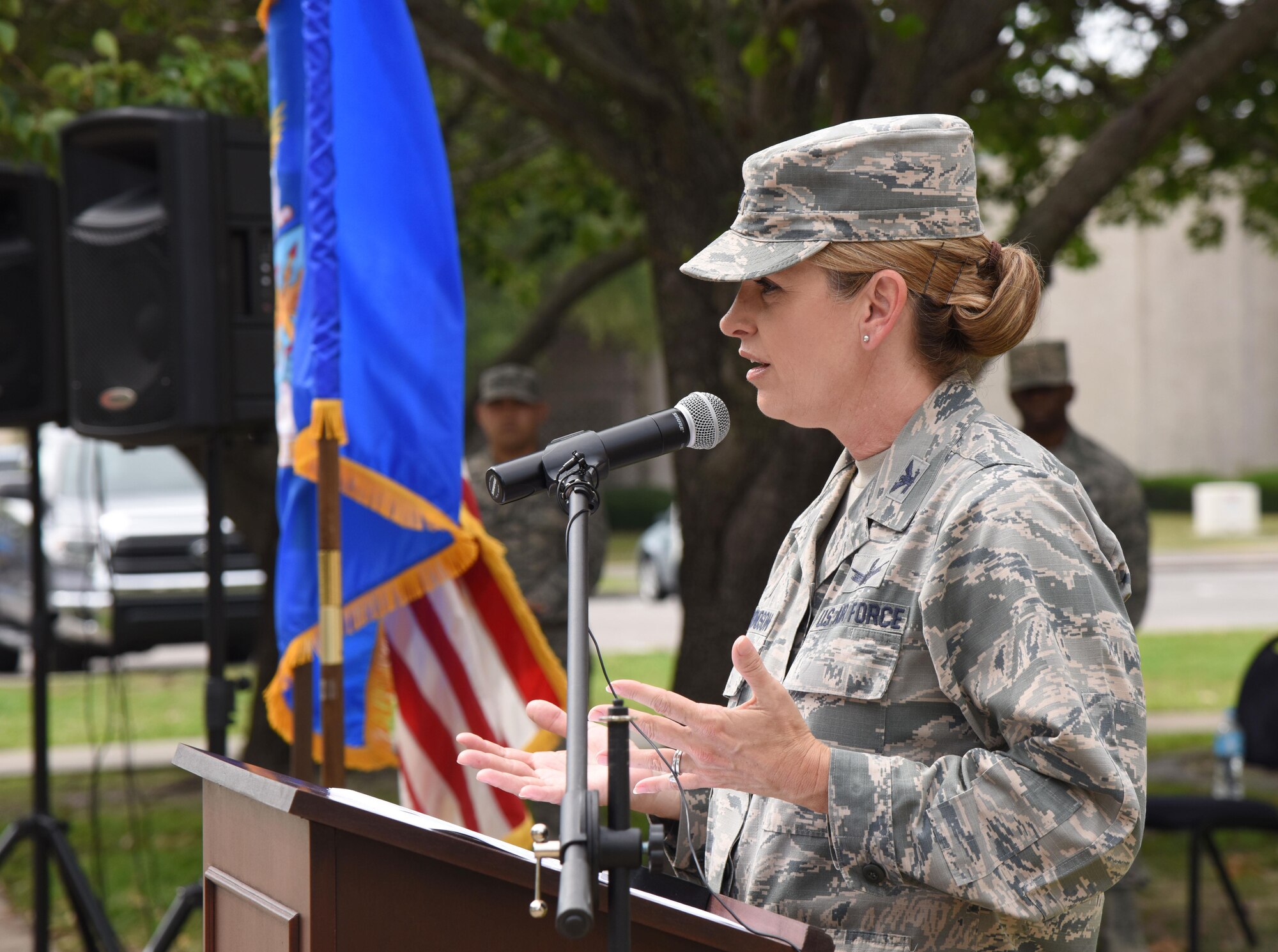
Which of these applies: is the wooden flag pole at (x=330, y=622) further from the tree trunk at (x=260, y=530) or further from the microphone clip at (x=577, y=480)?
the tree trunk at (x=260, y=530)

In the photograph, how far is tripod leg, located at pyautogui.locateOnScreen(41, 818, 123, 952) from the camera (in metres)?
4.02

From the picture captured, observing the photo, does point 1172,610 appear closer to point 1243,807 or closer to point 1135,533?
point 1135,533

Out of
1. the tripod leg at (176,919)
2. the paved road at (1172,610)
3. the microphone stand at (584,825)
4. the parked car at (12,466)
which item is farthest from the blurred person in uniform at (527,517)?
the parked car at (12,466)

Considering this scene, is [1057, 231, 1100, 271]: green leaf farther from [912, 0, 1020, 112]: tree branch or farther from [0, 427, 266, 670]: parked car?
[0, 427, 266, 670]: parked car

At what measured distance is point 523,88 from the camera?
5059 millimetres

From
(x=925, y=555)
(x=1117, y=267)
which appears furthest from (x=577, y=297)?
(x=1117, y=267)

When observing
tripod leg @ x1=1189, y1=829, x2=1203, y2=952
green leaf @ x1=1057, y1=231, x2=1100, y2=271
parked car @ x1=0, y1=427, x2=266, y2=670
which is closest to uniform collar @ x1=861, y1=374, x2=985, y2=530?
tripod leg @ x1=1189, y1=829, x2=1203, y2=952

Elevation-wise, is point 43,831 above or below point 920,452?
below

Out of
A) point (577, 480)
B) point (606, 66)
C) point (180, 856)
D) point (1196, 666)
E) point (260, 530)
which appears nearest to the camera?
point (577, 480)

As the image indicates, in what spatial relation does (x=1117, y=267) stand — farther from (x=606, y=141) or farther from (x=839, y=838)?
(x=839, y=838)

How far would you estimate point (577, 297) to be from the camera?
8141mm

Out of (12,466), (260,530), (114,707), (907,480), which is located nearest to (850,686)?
(907,480)

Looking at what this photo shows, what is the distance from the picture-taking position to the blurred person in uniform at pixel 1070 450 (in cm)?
542

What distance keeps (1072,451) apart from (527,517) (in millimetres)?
2337
